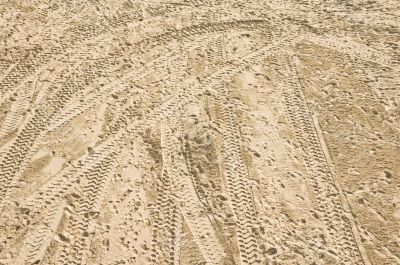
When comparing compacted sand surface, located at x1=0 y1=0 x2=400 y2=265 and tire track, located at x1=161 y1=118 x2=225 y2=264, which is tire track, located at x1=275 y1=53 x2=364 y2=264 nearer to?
compacted sand surface, located at x1=0 y1=0 x2=400 y2=265

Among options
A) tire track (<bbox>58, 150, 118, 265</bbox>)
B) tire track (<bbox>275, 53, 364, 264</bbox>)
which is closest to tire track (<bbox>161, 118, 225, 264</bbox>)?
tire track (<bbox>58, 150, 118, 265</bbox>)

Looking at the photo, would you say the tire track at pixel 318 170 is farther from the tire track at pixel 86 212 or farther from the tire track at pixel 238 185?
the tire track at pixel 86 212

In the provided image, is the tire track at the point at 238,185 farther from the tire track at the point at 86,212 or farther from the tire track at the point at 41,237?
the tire track at the point at 41,237

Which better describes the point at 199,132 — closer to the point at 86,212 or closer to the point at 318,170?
the point at 318,170

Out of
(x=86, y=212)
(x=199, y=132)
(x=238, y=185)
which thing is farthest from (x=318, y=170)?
(x=86, y=212)

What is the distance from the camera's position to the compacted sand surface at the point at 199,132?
3.19 meters

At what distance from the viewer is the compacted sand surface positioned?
126 inches

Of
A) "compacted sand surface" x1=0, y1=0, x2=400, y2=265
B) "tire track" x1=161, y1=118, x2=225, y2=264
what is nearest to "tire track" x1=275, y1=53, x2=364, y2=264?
"compacted sand surface" x1=0, y1=0, x2=400, y2=265

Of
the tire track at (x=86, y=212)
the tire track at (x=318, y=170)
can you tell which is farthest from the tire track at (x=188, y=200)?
the tire track at (x=318, y=170)

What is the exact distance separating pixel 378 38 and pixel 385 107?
2.85ft

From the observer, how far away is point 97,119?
3.85 meters

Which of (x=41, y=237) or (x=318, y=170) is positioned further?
(x=318, y=170)

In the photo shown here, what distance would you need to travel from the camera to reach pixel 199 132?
12.3ft

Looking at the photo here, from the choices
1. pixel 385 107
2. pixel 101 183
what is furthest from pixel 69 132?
pixel 385 107
